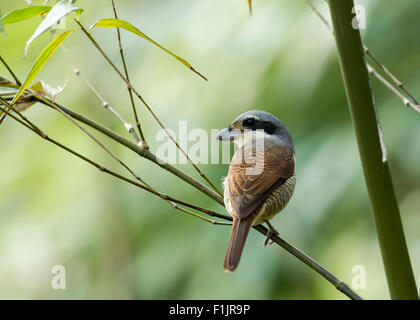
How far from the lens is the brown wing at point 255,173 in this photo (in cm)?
221

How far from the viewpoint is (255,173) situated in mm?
2455

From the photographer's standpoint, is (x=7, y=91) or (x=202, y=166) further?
(x=202, y=166)

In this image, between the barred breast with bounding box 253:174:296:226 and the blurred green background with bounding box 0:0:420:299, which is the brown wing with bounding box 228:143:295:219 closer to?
the barred breast with bounding box 253:174:296:226

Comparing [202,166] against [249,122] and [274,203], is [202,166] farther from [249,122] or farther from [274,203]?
[274,203]

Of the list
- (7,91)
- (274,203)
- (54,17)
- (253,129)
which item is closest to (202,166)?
(253,129)

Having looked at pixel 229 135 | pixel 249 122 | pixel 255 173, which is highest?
pixel 249 122

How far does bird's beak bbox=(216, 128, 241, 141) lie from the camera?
2.55m

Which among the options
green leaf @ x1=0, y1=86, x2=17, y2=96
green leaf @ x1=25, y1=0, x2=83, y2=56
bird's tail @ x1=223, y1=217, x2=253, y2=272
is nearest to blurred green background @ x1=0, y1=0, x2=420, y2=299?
bird's tail @ x1=223, y1=217, x2=253, y2=272

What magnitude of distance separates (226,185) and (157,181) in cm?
134

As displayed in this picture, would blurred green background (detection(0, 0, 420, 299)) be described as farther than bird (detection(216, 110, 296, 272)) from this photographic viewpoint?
Yes

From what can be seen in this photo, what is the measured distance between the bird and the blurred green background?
0.36 m

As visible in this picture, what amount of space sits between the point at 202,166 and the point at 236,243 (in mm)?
1709

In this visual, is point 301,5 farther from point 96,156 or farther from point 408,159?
point 96,156
